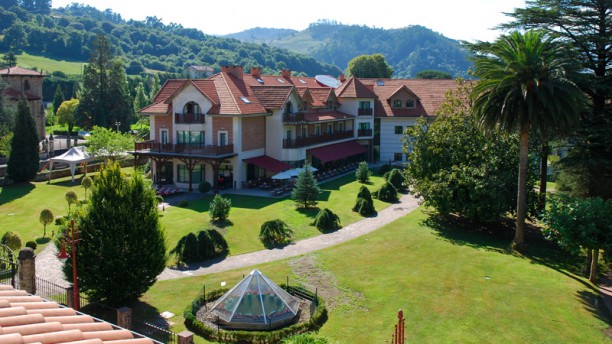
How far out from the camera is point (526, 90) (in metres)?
29.7

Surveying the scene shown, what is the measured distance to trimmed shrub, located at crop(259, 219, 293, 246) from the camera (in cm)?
3394

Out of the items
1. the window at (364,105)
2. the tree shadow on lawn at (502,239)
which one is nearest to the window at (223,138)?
the tree shadow on lawn at (502,239)

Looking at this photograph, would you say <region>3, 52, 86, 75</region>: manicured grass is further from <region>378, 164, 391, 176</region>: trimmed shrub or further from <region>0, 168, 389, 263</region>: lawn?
<region>378, 164, 391, 176</region>: trimmed shrub

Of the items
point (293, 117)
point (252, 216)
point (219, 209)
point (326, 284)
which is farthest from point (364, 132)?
point (326, 284)

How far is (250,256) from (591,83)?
74.8 feet

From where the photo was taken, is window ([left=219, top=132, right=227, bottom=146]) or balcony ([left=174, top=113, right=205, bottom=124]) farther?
balcony ([left=174, top=113, right=205, bottom=124])

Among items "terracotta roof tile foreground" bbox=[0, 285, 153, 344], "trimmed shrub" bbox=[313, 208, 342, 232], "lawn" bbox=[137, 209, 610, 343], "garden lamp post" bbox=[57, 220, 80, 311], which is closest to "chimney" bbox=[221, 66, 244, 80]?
"trimmed shrub" bbox=[313, 208, 342, 232]

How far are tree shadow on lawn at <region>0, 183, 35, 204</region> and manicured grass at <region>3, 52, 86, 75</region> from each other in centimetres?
12600

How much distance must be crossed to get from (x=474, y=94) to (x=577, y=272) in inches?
464

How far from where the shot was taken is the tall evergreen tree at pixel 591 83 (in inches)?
1267

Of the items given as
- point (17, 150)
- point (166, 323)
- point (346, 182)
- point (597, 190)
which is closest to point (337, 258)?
point (166, 323)

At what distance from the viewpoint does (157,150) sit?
49938mm

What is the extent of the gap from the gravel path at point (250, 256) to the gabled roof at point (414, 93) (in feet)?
97.7

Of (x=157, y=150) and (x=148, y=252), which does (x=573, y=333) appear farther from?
(x=157, y=150)
